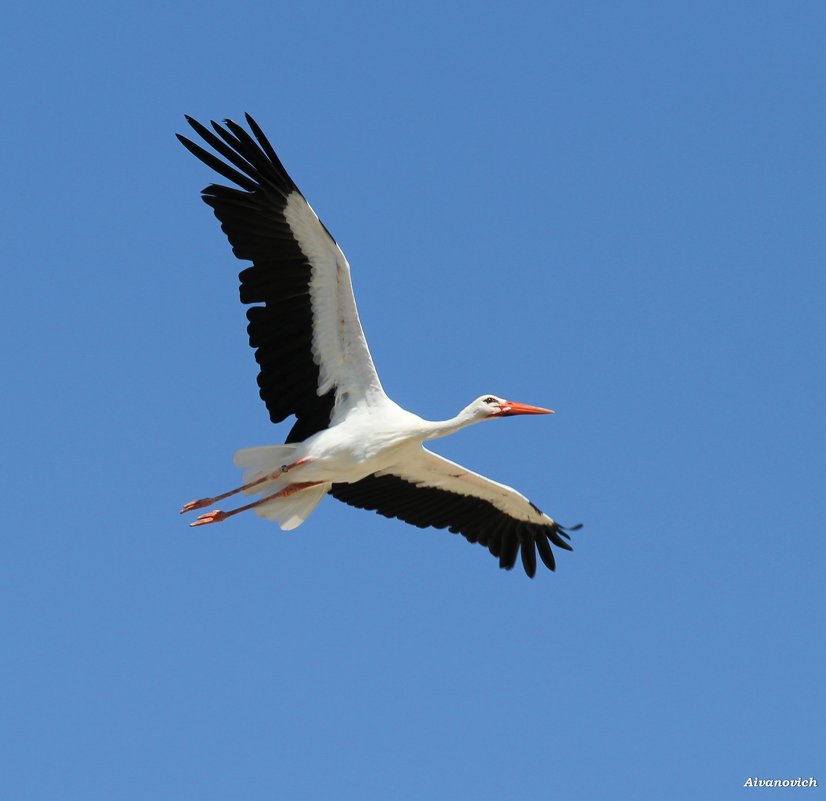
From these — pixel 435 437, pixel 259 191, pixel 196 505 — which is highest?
pixel 259 191

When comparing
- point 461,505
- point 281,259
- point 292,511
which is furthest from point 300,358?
→ point 461,505

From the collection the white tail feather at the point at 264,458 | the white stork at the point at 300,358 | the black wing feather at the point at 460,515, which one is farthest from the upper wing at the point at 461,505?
the white tail feather at the point at 264,458

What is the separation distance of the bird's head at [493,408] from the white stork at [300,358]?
0.03ft

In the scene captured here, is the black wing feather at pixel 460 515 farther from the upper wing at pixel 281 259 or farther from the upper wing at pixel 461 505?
the upper wing at pixel 281 259

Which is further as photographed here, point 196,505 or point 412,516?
point 412,516

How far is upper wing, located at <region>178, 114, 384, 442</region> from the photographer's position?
1508 cm

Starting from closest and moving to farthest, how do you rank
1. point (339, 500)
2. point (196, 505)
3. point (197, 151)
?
1. point (197, 151)
2. point (196, 505)
3. point (339, 500)

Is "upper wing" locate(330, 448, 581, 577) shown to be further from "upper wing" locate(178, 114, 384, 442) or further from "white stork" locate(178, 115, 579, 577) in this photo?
"upper wing" locate(178, 114, 384, 442)

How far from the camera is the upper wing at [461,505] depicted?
1727cm

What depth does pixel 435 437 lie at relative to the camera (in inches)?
619

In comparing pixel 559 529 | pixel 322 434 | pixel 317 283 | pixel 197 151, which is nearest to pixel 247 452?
pixel 322 434

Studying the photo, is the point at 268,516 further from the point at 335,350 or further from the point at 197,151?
the point at 197,151

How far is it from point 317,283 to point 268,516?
104 inches

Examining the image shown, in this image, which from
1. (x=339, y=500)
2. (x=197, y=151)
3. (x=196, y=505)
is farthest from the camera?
(x=339, y=500)
